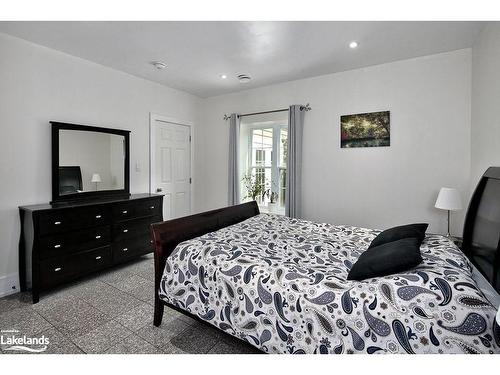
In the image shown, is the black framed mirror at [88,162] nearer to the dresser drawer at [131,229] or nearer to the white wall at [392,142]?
the dresser drawer at [131,229]

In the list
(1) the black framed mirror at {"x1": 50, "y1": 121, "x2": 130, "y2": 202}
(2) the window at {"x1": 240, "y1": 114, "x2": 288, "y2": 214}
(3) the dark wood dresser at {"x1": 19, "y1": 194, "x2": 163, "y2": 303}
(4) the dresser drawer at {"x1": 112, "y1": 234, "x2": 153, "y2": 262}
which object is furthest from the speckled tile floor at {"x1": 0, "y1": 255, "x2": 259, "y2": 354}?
(2) the window at {"x1": 240, "y1": 114, "x2": 288, "y2": 214}

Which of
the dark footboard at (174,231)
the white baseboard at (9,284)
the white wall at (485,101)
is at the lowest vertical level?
the white baseboard at (9,284)

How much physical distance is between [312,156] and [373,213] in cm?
112

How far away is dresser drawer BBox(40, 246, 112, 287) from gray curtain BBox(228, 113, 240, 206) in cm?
198

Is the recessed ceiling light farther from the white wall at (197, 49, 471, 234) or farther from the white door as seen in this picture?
the white wall at (197, 49, 471, 234)

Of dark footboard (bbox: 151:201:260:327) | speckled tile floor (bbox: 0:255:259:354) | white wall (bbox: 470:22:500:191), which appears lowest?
speckled tile floor (bbox: 0:255:259:354)

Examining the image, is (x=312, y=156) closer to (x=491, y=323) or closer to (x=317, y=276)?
(x=317, y=276)

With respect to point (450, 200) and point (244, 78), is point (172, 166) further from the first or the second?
point (450, 200)

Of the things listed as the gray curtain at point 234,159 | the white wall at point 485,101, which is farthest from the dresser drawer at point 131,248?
the white wall at point 485,101

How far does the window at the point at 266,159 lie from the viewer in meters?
4.20

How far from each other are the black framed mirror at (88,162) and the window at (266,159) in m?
1.89

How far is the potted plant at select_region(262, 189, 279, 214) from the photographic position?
4152 millimetres

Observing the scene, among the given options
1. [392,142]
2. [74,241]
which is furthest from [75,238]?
[392,142]
